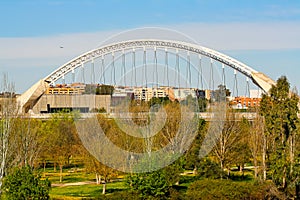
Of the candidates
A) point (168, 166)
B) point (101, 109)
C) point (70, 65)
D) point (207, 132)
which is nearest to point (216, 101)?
point (207, 132)

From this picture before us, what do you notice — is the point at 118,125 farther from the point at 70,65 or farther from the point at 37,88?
the point at 37,88

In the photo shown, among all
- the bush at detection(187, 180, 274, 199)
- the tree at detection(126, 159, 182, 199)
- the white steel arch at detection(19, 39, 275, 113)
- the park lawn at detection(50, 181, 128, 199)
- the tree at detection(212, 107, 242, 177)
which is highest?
the white steel arch at detection(19, 39, 275, 113)

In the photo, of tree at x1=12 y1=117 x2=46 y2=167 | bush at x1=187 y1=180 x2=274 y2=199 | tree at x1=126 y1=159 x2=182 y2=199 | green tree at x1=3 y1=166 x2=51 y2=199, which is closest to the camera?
green tree at x1=3 y1=166 x2=51 y2=199

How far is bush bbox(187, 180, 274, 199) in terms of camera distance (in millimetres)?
23125

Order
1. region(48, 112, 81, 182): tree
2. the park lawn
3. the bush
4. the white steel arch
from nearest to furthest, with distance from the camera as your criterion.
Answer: the bush, the park lawn, region(48, 112, 81, 182): tree, the white steel arch

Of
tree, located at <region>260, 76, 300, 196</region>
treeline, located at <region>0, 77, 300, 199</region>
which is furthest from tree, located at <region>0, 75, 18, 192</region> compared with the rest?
tree, located at <region>260, 76, 300, 196</region>

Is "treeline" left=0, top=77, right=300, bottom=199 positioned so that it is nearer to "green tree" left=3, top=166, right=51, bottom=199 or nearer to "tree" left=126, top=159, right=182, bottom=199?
"tree" left=126, top=159, right=182, bottom=199

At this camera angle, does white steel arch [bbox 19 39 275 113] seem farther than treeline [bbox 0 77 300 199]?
Yes

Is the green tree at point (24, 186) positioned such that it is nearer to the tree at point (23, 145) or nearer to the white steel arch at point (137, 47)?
the tree at point (23, 145)

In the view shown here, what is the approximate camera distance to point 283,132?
23.4 metres

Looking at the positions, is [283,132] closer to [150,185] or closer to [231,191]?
[231,191]

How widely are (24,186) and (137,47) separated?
98.8 feet

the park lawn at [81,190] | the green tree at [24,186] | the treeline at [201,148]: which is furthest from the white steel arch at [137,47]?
the green tree at [24,186]

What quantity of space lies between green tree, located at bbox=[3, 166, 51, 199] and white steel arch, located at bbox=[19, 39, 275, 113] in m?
27.4
